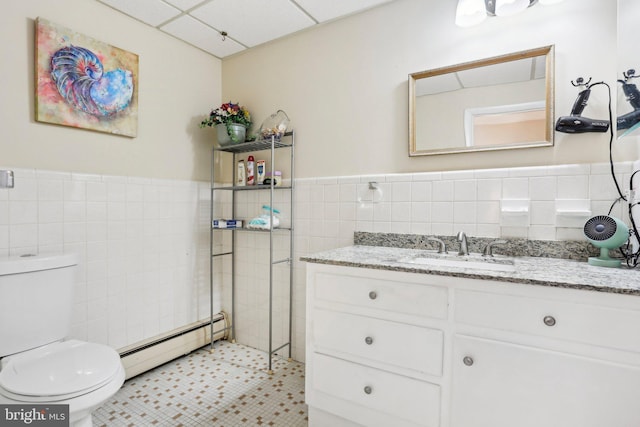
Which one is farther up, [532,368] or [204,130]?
[204,130]

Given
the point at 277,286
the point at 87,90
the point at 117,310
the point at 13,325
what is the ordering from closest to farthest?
the point at 13,325
the point at 87,90
the point at 117,310
the point at 277,286

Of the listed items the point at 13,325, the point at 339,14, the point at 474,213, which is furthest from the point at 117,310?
the point at 339,14

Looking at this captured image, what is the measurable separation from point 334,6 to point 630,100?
1.57m

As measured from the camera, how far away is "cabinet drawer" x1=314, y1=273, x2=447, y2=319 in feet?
4.34

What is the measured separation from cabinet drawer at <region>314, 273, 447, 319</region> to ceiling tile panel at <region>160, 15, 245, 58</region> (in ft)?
6.21

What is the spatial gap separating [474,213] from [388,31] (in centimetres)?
120

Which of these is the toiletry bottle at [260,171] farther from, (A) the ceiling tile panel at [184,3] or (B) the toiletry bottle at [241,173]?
(A) the ceiling tile panel at [184,3]

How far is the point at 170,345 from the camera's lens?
2291mm

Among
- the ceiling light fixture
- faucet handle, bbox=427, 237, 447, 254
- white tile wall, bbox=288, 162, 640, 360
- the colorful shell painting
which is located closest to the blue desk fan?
white tile wall, bbox=288, 162, 640, 360

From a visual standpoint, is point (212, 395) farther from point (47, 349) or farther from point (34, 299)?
point (34, 299)

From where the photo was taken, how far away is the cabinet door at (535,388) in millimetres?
1050

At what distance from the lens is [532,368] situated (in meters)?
1.15

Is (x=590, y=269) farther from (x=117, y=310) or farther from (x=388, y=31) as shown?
(x=117, y=310)

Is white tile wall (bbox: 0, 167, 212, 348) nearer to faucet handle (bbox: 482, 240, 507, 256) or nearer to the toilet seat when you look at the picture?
the toilet seat
